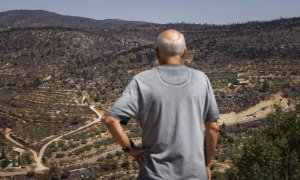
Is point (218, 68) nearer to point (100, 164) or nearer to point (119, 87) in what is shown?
point (119, 87)

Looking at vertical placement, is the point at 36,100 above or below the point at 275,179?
below

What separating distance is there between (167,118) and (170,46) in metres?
0.69

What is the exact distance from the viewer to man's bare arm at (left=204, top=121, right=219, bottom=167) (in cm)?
457

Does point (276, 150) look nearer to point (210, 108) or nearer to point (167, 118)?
point (210, 108)

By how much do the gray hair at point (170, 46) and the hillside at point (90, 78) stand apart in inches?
1471

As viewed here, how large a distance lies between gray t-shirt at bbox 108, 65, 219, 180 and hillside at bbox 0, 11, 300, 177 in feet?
122

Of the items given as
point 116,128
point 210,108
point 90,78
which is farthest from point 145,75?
point 90,78

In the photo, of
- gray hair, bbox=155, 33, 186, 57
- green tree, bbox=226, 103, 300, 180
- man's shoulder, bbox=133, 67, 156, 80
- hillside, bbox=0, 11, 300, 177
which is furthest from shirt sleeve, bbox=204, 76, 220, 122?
hillside, bbox=0, 11, 300, 177

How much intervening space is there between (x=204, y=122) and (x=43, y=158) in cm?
4804

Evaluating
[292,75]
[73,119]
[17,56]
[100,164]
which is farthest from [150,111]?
[17,56]

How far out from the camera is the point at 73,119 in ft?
230

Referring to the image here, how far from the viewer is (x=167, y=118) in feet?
14.2

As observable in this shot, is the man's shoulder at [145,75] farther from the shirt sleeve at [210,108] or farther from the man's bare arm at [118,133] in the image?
the shirt sleeve at [210,108]

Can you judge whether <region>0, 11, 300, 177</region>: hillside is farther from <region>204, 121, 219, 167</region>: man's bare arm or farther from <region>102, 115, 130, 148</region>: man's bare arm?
<region>102, 115, 130, 148</region>: man's bare arm
